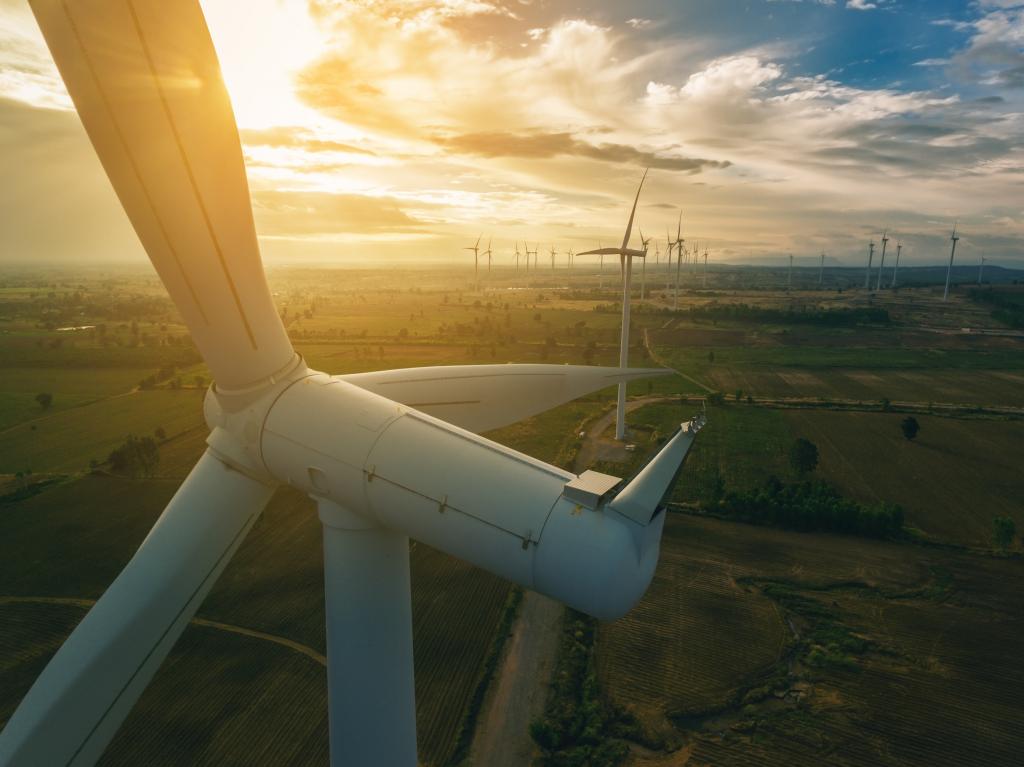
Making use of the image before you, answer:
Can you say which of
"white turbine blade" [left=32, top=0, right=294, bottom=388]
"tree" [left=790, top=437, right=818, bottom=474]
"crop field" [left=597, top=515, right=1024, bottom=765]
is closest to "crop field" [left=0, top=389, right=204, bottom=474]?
"crop field" [left=597, top=515, right=1024, bottom=765]

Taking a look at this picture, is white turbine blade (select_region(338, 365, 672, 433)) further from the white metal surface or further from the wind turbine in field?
the white metal surface

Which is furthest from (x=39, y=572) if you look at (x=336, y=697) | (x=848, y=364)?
(x=848, y=364)

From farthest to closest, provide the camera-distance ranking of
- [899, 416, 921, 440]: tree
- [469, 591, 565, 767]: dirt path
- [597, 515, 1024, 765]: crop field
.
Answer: [899, 416, 921, 440]: tree, [597, 515, 1024, 765]: crop field, [469, 591, 565, 767]: dirt path

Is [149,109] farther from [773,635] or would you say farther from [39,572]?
[39,572]

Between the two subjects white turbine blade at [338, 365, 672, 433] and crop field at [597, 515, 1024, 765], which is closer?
white turbine blade at [338, 365, 672, 433]

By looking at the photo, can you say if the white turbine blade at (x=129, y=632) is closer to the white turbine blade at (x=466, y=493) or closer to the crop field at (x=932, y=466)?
the white turbine blade at (x=466, y=493)

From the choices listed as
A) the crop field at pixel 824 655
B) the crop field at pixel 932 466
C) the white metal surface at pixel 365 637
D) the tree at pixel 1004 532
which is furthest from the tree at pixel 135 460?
the tree at pixel 1004 532
